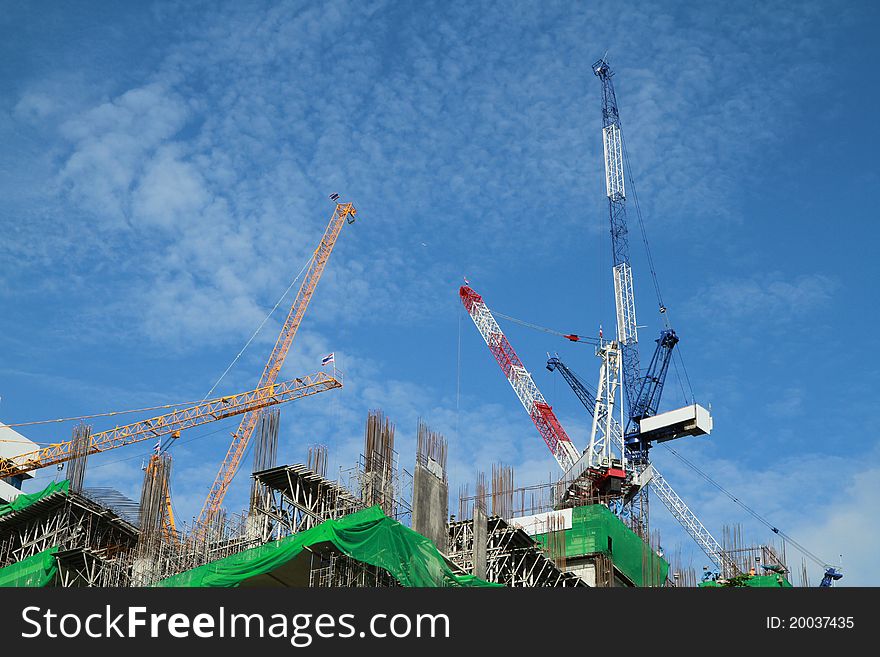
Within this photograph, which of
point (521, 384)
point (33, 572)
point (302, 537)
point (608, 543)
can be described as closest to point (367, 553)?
point (302, 537)

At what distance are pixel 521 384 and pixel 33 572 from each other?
5930 centimetres

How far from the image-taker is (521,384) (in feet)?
342

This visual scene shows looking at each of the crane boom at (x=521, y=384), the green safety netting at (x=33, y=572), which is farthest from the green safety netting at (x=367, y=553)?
the crane boom at (x=521, y=384)

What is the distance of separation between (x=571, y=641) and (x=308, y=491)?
A: 2200 centimetres

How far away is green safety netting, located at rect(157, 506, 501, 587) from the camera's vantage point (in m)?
40.1

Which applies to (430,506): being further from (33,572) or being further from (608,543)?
(608,543)

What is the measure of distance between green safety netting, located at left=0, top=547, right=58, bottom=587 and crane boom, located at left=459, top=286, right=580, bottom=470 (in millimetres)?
55059

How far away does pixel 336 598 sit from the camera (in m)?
27.6

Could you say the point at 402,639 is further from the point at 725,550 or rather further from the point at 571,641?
the point at 725,550

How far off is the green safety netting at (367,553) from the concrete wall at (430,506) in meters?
4.73

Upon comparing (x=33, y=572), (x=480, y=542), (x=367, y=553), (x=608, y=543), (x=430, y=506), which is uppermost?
(x=608, y=543)

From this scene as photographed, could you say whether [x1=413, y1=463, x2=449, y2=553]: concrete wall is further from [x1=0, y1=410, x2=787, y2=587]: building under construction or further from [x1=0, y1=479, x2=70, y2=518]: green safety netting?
[x1=0, y1=479, x2=70, y2=518]: green safety netting

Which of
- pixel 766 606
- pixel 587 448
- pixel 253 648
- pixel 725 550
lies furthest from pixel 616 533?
pixel 253 648

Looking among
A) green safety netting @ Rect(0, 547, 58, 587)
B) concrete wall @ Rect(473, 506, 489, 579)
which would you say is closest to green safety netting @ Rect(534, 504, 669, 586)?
concrete wall @ Rect(473, 506, 489, 579)
